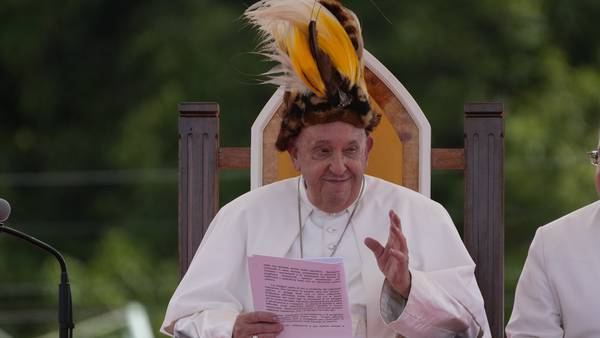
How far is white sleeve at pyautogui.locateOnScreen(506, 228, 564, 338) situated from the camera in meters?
4.93

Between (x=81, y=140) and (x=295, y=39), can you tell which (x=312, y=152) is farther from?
(x=81, y=140)

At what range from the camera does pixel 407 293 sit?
4891 mm

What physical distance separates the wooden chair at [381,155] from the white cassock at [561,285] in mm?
531

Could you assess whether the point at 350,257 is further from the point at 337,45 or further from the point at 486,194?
the point at 337,45

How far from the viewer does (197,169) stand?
18.5ft

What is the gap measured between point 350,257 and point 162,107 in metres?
11.3

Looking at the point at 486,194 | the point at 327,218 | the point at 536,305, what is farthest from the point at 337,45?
the point at 536,305

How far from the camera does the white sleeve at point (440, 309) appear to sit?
488 centimetres

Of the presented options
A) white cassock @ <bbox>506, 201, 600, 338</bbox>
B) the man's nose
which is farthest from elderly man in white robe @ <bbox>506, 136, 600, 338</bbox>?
the man's nose

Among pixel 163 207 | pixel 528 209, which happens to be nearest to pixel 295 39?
pixel 528 209

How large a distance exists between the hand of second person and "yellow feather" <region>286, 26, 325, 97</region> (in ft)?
1.98

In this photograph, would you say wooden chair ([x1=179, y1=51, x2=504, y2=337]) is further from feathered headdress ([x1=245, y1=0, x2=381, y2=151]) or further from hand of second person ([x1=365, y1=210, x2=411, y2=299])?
hand of second person ([x1=365, y1=210, x2=411, y2=299])

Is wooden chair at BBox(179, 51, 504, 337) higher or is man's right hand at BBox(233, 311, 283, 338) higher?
wooden chair at BBox(179, 51, 504, 337)

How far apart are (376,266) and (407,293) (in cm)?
34
